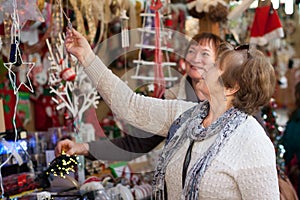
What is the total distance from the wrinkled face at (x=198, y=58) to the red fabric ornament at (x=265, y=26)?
98 cm

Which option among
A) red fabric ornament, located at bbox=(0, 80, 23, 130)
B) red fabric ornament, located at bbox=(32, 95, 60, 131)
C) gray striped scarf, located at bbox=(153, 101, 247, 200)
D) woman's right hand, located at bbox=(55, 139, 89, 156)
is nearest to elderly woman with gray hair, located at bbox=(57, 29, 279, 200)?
gray striped scarf, located at bbox=(153, 101, 247, 200)

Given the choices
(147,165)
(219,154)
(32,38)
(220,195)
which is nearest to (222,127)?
(219,154)

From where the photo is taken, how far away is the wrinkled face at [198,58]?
202 centimetres

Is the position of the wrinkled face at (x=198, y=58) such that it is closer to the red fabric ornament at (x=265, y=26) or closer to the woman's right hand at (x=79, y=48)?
the woman's right hand at (x=79, y=48)

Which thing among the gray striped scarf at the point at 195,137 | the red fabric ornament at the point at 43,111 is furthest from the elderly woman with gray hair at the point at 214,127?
the red fabric ornament at the point at 43,111

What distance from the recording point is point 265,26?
296 cm

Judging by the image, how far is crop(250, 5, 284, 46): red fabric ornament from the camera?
291cm

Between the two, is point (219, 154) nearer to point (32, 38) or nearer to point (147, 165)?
point (147, 165)

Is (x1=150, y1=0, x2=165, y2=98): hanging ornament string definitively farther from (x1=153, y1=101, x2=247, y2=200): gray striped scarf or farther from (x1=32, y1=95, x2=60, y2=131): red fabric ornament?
(x1=153, y1=101, x2=247, y2=200): gray striped scarf

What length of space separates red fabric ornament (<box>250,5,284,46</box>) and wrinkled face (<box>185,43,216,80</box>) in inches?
38.4

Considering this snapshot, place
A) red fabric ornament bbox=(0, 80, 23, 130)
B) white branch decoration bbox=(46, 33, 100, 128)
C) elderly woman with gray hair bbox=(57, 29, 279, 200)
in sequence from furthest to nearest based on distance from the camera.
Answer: red fabric ornament bbox=(0, 80, 23, 130) → white branch decoration bbox=(46, 33, 100, 128) → elderly woman with gray hair bbox=(57, 29, 279, 200)

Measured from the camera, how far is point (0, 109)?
5.98 ft

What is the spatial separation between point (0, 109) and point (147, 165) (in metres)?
1.10

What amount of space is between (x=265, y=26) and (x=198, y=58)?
3.52ft
